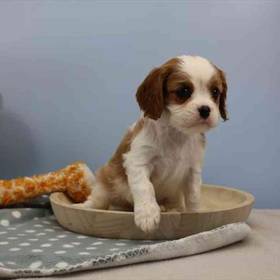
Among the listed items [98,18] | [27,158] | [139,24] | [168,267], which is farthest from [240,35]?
[168,267]

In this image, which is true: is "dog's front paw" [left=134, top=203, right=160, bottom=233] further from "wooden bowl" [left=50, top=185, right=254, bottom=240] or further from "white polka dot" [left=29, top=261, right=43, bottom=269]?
"white polka dot" [left=29, top=261, right=43, bottom=269]

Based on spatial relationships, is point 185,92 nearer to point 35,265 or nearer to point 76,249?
point 76,249

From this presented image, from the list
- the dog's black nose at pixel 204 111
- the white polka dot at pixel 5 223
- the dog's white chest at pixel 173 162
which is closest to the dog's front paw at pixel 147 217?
the dog's white chest at pixel 173 162

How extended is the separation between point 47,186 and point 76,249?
67 centimetres

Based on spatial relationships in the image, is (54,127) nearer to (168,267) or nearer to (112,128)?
(112,128)

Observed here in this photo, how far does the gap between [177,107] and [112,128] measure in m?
0.97

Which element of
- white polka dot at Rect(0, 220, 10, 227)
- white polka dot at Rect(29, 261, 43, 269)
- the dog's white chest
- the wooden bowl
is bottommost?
white polka dot at Rect(0, 220, 10, 227)

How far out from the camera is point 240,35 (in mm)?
2566

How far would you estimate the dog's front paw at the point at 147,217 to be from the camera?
1561mm

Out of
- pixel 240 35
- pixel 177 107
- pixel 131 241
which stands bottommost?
pixel 131 241

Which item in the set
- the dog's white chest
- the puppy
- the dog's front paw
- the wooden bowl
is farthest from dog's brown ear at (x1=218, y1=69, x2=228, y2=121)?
the dog's front paw

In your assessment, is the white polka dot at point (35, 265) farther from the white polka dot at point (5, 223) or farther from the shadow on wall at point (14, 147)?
the shadow on wall at point (14, 147)

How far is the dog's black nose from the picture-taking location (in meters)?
1.55

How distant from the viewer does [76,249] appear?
1514 mm
